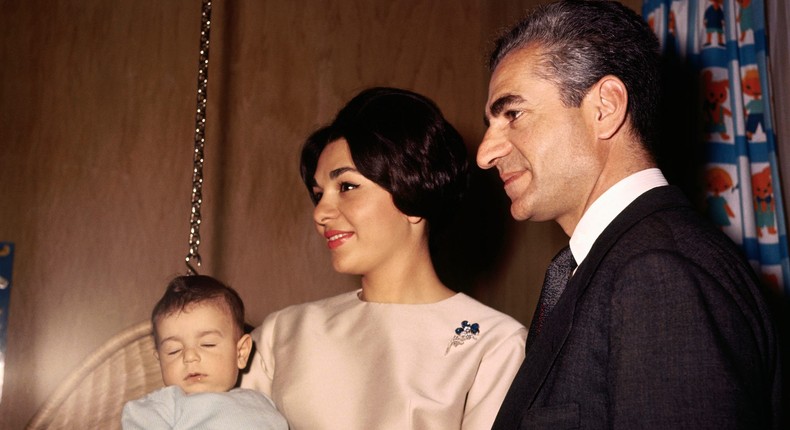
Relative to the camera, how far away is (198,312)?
1.73 m

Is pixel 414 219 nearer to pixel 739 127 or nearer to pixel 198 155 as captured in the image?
pixel 198 155

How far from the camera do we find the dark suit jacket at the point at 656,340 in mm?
917

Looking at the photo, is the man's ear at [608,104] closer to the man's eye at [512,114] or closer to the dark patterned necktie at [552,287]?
the man's eye at [512,114]

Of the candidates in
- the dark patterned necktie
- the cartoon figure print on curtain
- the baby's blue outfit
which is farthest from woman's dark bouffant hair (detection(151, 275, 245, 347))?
the cartoon figure print on curtain

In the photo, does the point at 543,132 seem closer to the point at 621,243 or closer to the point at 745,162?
the point at 621,243

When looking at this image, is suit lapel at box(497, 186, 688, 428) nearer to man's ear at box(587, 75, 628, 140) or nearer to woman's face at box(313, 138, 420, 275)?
man's ear at box(587, 75, 628, 140)

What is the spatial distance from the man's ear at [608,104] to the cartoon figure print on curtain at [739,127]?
3.04 feet

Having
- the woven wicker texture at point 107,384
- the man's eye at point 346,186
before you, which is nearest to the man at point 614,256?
the man's eye at point 346,186

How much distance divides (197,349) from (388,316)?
1.46 feet

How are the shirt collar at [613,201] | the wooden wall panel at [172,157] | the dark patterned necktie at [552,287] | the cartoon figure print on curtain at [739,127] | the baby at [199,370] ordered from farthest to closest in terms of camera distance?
the wooden wall panel at [172,157] → the cartoon figure print on curtain at [739,127] → the baby at [199,370] → the dark patterned necktie at [552,287] → the shirt collar at [613,201]

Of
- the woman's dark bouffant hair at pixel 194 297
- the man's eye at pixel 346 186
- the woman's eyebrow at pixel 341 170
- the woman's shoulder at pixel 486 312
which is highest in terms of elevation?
the woman's eyebrow at pixel 341 170

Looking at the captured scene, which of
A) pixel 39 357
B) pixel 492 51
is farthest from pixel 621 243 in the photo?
pixel 39 357

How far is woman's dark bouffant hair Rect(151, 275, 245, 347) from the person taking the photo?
1742 mm

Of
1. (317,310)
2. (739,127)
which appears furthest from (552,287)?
(739,127)
